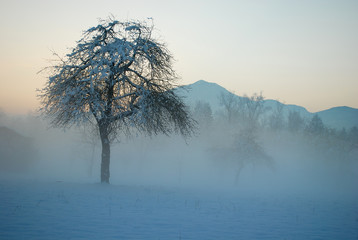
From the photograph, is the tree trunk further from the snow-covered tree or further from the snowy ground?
the snowy ground

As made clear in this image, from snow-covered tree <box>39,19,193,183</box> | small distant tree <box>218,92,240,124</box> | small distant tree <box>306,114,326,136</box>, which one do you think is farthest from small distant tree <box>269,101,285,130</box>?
snow-covered tree <box>39,19,193,183</box>

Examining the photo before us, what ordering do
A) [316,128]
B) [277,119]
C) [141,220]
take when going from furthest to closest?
[277,119]
[316,128]
[141,220]

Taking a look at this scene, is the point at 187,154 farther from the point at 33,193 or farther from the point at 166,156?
the point at 33,193

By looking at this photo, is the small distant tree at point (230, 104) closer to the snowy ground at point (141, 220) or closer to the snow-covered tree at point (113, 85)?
the snow-covered tree at point (113, 85)

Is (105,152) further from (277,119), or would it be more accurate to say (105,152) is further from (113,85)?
(277,119)

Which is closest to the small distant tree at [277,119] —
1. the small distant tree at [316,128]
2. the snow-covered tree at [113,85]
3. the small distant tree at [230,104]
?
the small distant tree at [316,128]

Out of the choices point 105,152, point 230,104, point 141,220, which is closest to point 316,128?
point 230,104

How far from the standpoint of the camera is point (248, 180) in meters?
48.1

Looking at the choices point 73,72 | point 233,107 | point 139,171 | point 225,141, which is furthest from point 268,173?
point 73,72

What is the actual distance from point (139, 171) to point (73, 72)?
1522 inches

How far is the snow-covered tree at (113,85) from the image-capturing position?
1237 centimetres

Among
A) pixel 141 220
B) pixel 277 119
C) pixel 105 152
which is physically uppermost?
pixel 277 119

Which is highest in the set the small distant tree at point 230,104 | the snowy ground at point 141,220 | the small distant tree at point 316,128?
the small distant tree at point 230,104

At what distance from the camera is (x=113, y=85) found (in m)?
13.0
